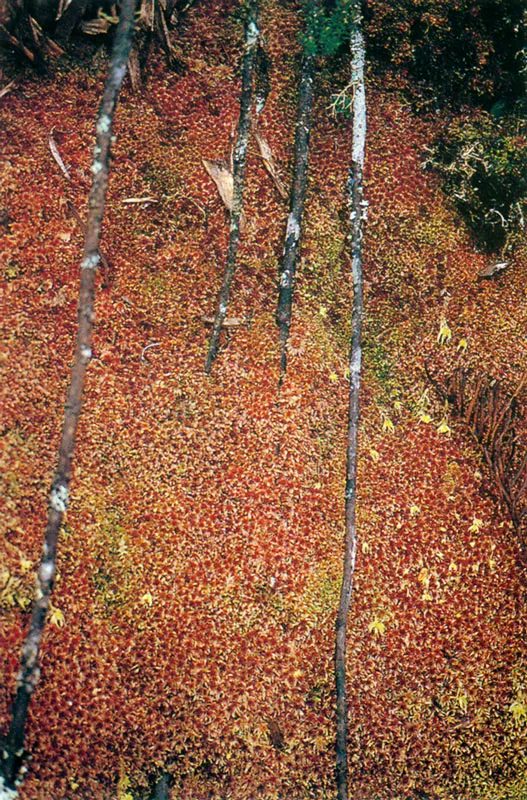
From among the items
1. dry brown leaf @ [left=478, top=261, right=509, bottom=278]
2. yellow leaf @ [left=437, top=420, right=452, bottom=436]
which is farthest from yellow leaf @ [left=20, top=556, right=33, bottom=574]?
dry brown leaf @ [left=478, top=261, right=509, bottom=278]

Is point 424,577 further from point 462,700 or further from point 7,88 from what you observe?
point 7,88

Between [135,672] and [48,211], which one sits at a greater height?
[48,211]

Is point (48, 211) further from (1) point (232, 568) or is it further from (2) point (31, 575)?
(1) point (232, 568)

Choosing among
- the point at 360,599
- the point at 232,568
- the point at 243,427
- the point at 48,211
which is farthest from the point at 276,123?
the point at 360,599

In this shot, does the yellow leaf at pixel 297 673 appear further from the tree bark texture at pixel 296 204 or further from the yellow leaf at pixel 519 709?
the tree bark texture at pixel 296 204

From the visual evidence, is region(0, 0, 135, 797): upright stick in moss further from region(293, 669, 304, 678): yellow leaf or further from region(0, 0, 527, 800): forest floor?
region(293, 669, 304, 678): yellow leaf

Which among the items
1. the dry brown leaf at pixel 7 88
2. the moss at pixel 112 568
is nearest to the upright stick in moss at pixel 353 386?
the moss at pixel 112 568
